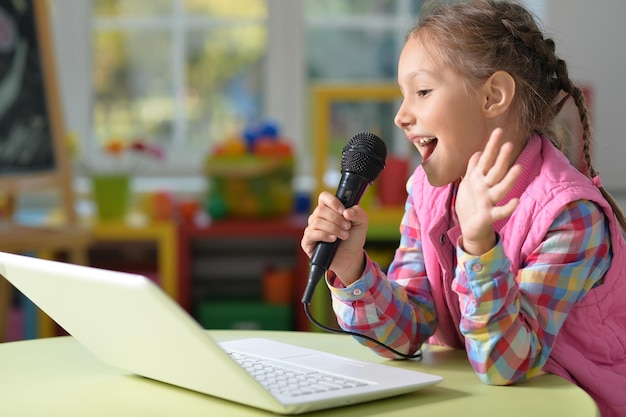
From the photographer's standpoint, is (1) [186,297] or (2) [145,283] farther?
(1) [186,297]

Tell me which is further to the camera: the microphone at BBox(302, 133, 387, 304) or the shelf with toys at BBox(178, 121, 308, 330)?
the shelf with toys at BBox(178, 121, 308, 330)

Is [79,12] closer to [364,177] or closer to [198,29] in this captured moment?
[198,29]

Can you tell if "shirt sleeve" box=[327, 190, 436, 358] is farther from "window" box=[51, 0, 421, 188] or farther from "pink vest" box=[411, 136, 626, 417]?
"window" box=[51, 0, 421, 188]

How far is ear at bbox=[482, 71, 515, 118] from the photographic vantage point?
3.72ft

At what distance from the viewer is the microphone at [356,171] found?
3.46ft

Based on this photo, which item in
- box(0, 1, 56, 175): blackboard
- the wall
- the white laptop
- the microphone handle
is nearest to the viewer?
the white laptop

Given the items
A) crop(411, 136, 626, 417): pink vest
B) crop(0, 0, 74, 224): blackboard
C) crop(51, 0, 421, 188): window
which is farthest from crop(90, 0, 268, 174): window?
crop(411, 136, 626, 417): pink vest

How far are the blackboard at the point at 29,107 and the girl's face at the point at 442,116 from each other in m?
1.84

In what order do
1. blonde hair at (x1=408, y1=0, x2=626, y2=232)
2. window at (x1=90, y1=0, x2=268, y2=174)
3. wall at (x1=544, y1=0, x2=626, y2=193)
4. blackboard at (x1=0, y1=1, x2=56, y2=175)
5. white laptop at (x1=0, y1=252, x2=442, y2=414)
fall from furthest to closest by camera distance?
window at (x1=90, y1=0, x2=268, y2=174), wall at (x1=544, y1=0, x2=626, y2=193), blackboard at (x1=0, y1=1, x2=56, y2=175), blonde hair at (x1=408, y1=0, x2=626, y2=232), white laptop at (x1=0, y1=252, x2=442, y2=414)

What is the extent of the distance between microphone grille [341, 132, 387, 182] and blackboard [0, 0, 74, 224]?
6.04ft

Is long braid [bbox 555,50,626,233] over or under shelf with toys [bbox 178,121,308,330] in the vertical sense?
over

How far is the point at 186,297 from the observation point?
299cm

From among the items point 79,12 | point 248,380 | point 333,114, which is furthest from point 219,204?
point 248,380

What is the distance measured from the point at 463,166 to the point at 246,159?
1.91m
